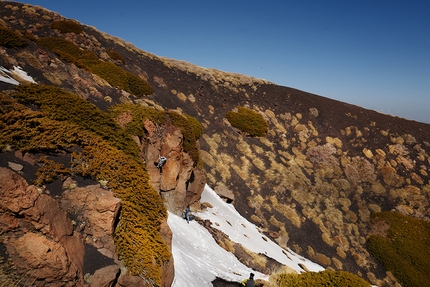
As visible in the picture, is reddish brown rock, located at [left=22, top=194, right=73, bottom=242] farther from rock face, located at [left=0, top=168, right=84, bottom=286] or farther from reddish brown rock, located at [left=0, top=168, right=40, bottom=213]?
reddish brown rock, located at [left=0, top=168, right=40, bottom=213]

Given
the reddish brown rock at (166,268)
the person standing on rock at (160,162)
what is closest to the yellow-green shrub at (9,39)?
the person standing on rock at (160,162)

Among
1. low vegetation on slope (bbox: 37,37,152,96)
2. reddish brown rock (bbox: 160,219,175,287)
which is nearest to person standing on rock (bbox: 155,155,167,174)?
reddish brown rock (bbox: 160,219,175,287)

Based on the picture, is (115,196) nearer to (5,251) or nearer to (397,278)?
(5,251)

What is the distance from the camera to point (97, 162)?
856cm

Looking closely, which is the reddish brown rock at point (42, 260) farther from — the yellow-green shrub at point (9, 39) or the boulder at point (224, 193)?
the boulder at point (224, 193)

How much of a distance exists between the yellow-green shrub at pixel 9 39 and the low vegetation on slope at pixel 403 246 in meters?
34.4

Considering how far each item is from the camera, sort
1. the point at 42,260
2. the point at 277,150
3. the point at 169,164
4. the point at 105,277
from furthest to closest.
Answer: the point at 277,150 → the point at 169,164 → the point at 105,277 → the point at 42,260

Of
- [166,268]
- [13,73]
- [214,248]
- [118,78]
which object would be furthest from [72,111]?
[118,78]

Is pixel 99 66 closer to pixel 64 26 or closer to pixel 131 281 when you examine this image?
pixel 64 26

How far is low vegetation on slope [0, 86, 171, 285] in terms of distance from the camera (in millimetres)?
7383

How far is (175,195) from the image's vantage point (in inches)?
616

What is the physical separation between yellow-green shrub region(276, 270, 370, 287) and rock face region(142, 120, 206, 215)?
291 inches

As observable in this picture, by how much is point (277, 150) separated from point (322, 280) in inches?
916

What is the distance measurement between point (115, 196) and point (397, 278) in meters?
28.5
